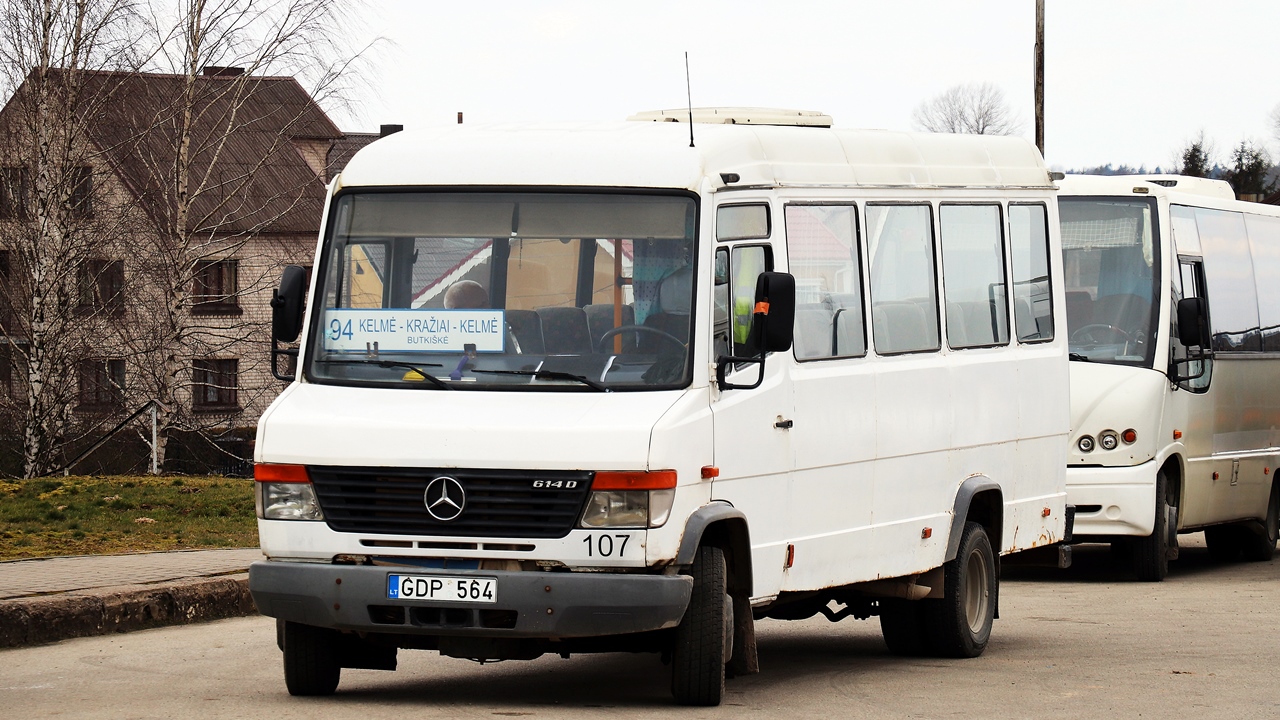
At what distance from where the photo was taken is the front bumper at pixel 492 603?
809 cm

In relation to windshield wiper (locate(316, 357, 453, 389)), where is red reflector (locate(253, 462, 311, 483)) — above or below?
below

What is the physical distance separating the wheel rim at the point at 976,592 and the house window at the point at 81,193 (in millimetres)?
23701

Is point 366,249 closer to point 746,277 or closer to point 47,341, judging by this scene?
point 746,277

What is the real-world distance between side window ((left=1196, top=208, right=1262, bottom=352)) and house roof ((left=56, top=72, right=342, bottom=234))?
17.9m


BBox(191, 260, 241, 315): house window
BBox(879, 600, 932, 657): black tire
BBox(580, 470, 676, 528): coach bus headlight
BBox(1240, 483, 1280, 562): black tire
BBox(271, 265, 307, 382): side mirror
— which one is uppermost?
BBox(191, 260, 241, 315): house window

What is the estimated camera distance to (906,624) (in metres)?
11.5

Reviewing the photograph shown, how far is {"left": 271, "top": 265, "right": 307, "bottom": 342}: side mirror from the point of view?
9.05 metres

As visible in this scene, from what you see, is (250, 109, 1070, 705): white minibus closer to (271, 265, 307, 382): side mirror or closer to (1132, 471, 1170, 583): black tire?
(271, 265, 307, 382): side mirror

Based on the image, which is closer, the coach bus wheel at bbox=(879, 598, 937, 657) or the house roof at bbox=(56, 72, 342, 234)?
the coach bus wheel at bbox=(879, 598, 937, 657)

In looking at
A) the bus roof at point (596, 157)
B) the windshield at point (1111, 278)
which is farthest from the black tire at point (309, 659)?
the windshield at point (1111, 278)

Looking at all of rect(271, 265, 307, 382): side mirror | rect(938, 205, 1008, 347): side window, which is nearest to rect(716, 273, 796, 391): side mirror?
rect(271, 265, 307, 382): side mirror

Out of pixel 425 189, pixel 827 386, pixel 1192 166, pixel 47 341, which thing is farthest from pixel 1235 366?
pixel 1192 166

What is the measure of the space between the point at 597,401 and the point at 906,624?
3758mm

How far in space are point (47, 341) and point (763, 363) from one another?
25.5m
